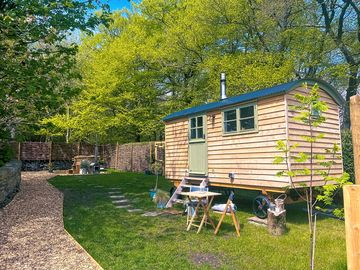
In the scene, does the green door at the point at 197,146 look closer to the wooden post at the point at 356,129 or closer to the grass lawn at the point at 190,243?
the grass lawn at the point at 190,243

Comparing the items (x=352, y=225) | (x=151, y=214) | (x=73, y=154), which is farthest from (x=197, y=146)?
(x=73, y=154)

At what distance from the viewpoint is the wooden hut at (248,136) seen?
7.29m

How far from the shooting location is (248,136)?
8.18 meters

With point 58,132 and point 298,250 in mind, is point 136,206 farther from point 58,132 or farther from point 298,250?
point 58,132

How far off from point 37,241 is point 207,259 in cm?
335

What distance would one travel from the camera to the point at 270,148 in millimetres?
7461

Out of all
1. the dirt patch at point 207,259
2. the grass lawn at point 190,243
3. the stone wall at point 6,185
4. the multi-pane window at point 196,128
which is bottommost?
the dirt patch at point 207,259

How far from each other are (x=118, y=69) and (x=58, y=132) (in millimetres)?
8288

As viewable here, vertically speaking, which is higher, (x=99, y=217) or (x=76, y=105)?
(x=76, y=105)

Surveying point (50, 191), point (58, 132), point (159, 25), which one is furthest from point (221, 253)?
point (58, 132)

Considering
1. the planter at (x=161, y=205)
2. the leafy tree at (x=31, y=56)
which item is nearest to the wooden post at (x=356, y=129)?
the leafy tree at (x=31, y=56)

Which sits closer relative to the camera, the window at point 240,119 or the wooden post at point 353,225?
the wooden post at point 353,225

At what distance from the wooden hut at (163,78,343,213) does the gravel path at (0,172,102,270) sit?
441 centimetres

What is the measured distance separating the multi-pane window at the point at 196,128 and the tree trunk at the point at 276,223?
13.3 ft
